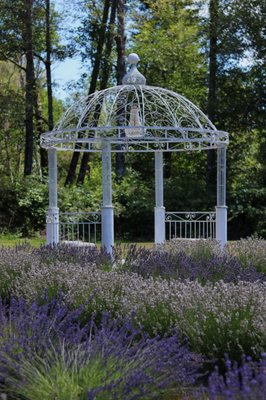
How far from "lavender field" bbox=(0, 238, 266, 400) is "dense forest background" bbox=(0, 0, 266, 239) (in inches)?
423

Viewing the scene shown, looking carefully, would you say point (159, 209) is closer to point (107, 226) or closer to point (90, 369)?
point (107, 226)

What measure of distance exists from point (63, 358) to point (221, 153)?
7.49 metres

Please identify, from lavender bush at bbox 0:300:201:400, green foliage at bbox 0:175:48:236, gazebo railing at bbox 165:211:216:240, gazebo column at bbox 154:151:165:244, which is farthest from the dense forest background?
lavender bush at bbox 0:300:201:400

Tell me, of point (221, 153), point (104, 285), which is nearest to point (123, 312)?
point (104, 285)

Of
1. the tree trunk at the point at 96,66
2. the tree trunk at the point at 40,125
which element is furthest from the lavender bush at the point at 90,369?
the tree trunk at the point at 40,125

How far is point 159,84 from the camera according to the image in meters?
24.1

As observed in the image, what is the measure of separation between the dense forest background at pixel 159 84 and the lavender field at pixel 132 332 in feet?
35.2

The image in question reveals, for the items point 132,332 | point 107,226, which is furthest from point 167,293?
point 107,226

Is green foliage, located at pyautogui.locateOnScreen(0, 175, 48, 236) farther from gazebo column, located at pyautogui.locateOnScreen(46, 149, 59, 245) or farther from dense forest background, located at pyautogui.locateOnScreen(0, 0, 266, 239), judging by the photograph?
gazebo column, located at pyautogui.locateOnScreen(46, 149, 59, 245)

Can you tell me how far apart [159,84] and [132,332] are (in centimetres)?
2116

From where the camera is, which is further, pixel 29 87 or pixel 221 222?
pixel 29 87

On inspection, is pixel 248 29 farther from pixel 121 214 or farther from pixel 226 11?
pixel 121 214

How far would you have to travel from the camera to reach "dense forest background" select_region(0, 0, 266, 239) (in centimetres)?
1733

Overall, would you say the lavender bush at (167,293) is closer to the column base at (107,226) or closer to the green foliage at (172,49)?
the column base at (107,226)
